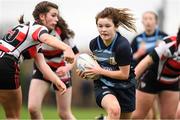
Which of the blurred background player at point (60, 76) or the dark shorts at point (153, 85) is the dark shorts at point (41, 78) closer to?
the blurred background player at point (60, 76)

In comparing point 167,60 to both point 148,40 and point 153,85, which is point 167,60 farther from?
point 148,40

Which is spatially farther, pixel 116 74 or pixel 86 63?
pixel 86 63

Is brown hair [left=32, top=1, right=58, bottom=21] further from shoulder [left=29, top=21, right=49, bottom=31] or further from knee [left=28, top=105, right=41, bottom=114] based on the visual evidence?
knee [left=28, top=105, right=41, bottom=114]

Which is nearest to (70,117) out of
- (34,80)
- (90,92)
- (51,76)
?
(34,80)

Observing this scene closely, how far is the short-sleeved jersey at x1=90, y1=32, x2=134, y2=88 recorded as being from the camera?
9312mm

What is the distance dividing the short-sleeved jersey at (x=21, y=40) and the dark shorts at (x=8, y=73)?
0.30 feet

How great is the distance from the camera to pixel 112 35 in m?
9.42

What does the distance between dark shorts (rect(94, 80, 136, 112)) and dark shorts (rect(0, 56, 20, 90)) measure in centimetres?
104

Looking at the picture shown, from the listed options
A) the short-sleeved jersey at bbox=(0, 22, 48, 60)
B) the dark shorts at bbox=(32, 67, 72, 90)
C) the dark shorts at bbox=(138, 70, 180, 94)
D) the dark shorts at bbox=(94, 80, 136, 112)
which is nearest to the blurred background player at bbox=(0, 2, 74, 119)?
the short-sleeved jersey at bbox=(0, 22, 48, 60)

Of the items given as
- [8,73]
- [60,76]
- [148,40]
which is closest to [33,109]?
[60,76]

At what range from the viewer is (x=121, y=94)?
957 centimetres

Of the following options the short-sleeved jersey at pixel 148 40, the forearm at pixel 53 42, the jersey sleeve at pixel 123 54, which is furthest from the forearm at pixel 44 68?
the short-sleeved jersey at pixel 148 40

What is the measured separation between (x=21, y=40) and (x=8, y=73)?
0.44m

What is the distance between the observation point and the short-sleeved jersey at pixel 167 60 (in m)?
10.4
